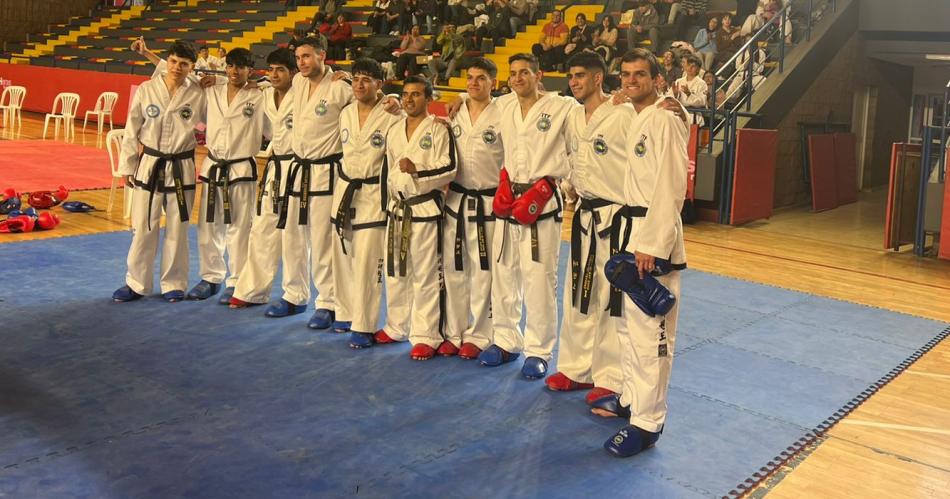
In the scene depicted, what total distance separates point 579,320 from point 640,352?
0.81 meters

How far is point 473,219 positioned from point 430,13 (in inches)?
528

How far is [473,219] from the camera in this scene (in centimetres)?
500

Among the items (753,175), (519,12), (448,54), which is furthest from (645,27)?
(753,175)

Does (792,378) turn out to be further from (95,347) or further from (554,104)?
(95,347)

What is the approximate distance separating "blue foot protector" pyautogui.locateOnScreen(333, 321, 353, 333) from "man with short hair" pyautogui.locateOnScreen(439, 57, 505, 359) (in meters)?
0.71

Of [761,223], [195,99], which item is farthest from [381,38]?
[195,99]

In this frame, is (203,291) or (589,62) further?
(203,291)

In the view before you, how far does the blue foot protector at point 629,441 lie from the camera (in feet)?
12.5

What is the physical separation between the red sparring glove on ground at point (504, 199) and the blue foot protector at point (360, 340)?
3.74 ft

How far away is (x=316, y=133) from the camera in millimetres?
5434

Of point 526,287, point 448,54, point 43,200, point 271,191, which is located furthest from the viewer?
point 448,54

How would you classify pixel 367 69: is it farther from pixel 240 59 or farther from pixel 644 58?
pixel 644 58

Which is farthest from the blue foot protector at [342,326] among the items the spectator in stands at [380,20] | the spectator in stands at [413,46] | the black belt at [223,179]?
the spectator in stands at [380,20]

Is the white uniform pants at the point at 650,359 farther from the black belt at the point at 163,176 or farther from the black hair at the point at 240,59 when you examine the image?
the black belt at the point at 163,176
